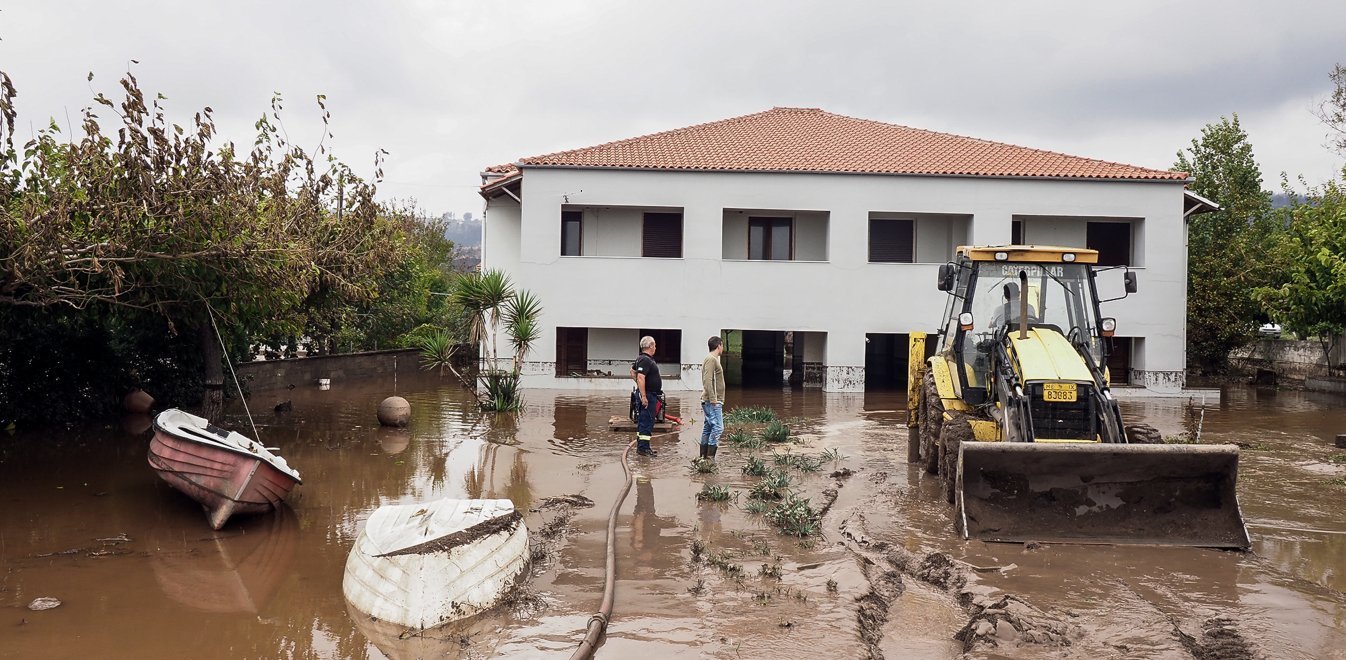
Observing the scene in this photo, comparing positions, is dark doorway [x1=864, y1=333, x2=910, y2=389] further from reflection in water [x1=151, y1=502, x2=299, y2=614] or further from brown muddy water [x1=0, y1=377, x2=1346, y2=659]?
reflection in water [x1=151, y1=502, x2=299, y2=614]

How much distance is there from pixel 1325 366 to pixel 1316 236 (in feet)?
25.0

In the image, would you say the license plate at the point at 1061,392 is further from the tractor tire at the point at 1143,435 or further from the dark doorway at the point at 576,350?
the dark doorway at the point at 576,350

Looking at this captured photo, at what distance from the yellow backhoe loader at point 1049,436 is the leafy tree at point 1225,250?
65.5 ft

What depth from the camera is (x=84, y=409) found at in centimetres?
1650

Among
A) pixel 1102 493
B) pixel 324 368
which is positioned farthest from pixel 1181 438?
pixel 324 368

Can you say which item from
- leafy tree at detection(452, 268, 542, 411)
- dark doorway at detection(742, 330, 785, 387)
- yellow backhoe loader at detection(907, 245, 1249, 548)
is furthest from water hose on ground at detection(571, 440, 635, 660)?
dark doorway at detection(742, 330, 785, 387)

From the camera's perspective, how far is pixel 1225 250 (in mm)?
28562

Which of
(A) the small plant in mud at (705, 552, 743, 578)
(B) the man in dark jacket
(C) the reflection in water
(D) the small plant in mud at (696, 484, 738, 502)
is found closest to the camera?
(C) the reflection in water

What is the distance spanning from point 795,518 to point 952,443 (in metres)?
2.05

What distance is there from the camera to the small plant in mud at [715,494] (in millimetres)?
10086

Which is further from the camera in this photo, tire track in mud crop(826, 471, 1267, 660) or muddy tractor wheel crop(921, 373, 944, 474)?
muddy tractor wheel crop(921, 373, 944, 474)

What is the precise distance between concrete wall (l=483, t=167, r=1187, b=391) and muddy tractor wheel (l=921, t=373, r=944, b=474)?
12.0 meters

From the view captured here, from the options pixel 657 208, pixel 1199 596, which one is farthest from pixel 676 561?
pixel 657 208

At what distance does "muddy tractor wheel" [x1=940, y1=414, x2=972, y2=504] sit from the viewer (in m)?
9.62
